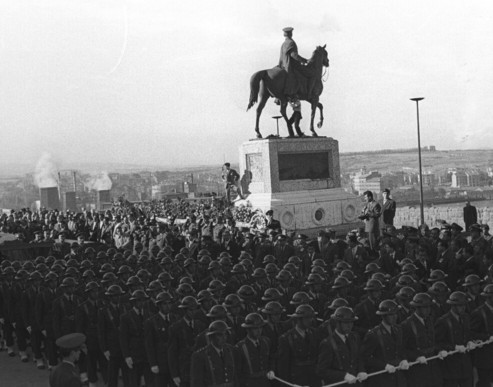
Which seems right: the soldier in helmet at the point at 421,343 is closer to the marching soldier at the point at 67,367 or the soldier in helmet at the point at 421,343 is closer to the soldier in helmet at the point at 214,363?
the soldier in helmet at the point at 214,363

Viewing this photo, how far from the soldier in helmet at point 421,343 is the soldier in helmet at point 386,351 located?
0.63 feet

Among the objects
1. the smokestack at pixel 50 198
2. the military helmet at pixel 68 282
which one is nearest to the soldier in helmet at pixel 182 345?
the military helmet at pixel 68 282

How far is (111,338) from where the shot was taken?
26.8 feet

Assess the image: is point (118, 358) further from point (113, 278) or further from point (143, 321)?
point (113, 278)

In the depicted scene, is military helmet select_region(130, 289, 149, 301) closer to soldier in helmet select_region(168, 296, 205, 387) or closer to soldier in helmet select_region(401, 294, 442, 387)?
soldier in helmet select_region(168, 296, 205, 387)

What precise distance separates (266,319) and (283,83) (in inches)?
595

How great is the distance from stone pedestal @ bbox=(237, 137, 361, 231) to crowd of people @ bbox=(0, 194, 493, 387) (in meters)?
6.93

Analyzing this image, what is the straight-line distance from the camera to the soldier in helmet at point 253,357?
6.27 meters

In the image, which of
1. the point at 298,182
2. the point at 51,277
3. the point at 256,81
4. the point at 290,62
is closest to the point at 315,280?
the point at 51,277

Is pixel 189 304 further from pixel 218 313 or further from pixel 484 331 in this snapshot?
pixel 484 331

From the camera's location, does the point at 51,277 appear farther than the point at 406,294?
Yes

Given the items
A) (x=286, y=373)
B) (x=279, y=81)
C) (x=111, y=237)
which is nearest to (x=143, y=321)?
(x=286, y=373)

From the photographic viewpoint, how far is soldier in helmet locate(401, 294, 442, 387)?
670 centimetres

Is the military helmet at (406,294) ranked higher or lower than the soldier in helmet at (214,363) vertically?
higher
